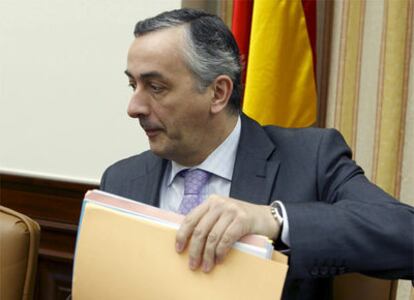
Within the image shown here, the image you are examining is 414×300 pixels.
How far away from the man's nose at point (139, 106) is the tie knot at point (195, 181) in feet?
0.67

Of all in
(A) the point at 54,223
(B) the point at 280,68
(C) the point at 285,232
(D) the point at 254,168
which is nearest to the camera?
(C) the point at 285,232

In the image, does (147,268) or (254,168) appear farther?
(254,168)

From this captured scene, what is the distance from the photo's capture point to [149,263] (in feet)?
2.98

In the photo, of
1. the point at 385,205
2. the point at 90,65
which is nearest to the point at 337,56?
the point at 90,65

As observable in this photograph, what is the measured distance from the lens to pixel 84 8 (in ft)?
7.56

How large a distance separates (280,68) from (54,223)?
1150 mm

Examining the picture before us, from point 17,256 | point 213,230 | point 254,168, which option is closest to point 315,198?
point 254,168

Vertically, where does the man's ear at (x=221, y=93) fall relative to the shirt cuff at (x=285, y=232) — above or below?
above

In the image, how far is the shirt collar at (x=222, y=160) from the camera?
1.42 m

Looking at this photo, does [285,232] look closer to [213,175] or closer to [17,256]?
[213,175]

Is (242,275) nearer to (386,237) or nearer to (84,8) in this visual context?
(386,237)

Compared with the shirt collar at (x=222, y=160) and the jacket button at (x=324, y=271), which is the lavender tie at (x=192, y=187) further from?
the jacket button at (x=324, y=271)

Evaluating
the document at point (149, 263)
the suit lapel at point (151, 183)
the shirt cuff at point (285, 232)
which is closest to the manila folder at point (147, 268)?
the document at point (149, 263)

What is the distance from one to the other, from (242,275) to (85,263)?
274 millimetres
